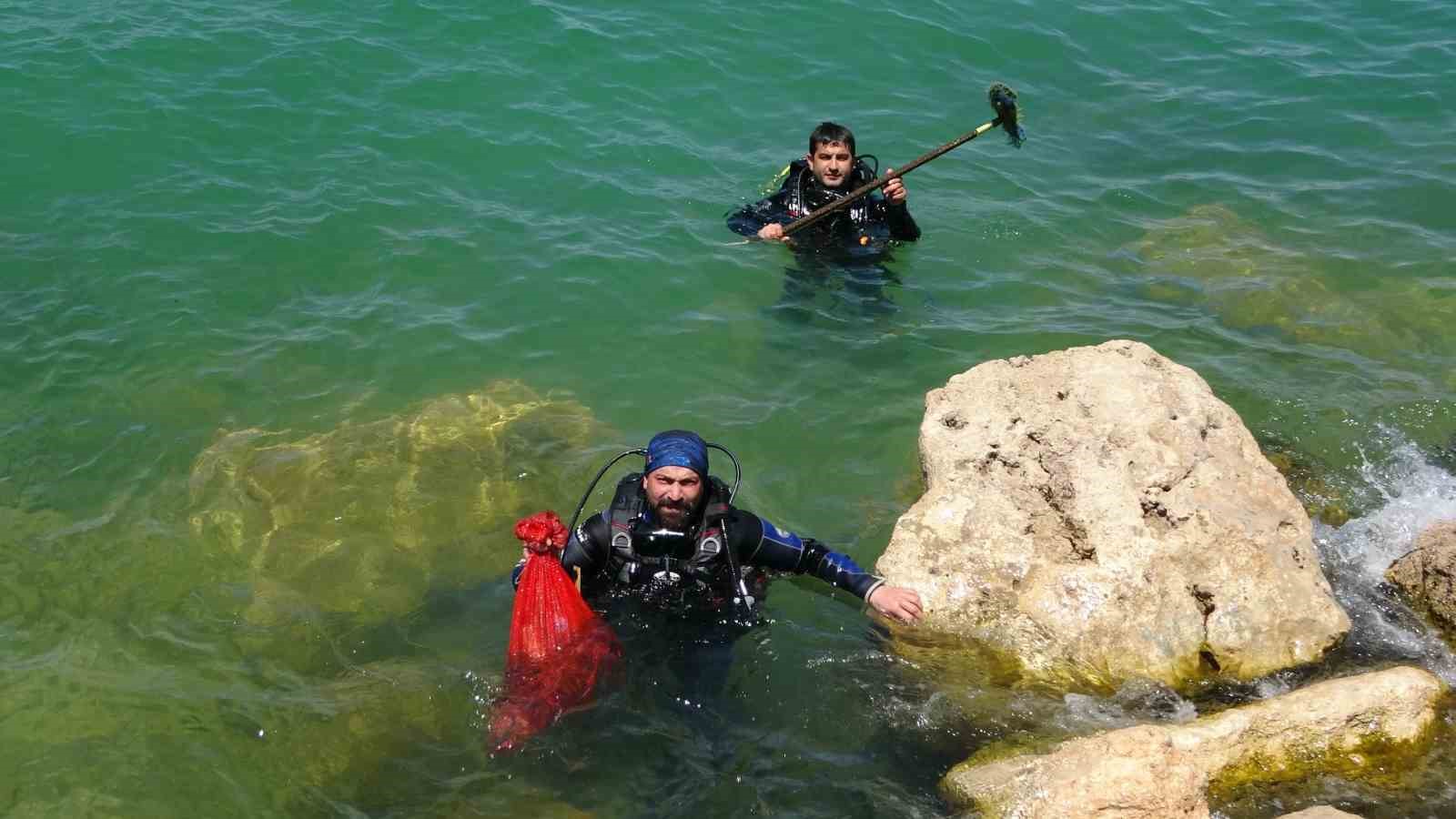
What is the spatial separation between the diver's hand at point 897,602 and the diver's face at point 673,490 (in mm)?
905

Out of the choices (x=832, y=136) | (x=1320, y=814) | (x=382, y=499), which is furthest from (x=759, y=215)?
(x=1320, y=814)

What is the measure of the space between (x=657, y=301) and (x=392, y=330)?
6.32 feet

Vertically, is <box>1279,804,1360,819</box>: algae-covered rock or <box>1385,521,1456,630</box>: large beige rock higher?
<box>1385,521,1456,630</box>: large beige rock

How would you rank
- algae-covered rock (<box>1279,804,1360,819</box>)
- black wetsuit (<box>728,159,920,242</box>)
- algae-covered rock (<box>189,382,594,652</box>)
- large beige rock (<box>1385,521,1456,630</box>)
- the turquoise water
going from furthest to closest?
black wetsuit (<box>728,159,920,242</box>)
algae-covered rock (<box>189,382,594,652</box>)
large beige rock (<box>1385,521,1456,630</box>)
the turquoise water
algae-covered rock (<box>1279,804,1360,819</box>)

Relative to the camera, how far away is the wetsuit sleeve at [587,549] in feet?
17.3

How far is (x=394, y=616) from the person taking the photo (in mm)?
5898

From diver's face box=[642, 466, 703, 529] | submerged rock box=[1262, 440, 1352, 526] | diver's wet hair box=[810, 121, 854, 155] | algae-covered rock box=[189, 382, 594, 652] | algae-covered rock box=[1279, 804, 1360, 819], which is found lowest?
algae-covered rock box=[189, 382, 594, 652]

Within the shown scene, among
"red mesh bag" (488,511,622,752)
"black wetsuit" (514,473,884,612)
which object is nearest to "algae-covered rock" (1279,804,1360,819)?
"black wetsuit" (514,473,884,612)

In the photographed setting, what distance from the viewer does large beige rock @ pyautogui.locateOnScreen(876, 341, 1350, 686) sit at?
5.17 metres

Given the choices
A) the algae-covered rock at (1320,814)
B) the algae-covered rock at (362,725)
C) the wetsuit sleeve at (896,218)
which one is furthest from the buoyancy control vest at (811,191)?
the algae-covered rock at (1320,814)

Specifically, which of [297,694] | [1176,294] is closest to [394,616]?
[297,694]

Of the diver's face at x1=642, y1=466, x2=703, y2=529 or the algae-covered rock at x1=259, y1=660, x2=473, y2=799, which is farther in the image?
the diver's face at x1=642, y1=466, x2=703, y2=529

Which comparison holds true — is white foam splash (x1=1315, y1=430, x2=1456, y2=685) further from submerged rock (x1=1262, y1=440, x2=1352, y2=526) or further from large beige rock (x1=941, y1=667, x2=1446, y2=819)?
large beige rock (x1=941, y1=667, x2=1446, y2=819)

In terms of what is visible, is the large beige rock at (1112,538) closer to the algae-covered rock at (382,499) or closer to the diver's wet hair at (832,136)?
the algae-covered rock at (382,499)
